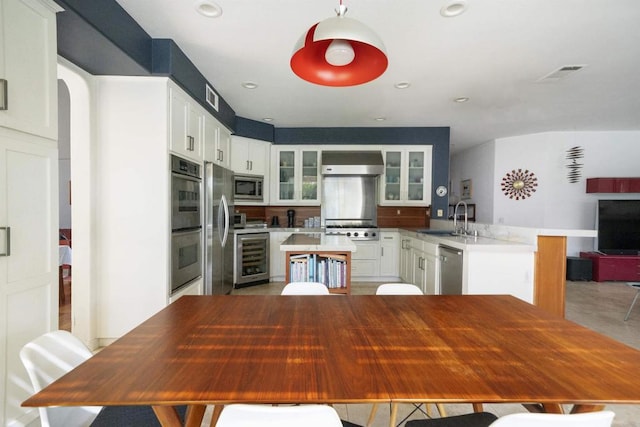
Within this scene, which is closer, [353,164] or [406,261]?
[406,261]

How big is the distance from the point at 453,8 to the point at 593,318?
3.80 metres

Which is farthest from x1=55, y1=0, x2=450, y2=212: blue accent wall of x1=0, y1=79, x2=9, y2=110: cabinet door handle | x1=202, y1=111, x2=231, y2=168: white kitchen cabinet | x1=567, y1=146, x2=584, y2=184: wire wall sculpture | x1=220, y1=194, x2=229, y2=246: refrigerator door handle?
x1=567, y1=146, x2=584, y2=184: wire wall sculpture

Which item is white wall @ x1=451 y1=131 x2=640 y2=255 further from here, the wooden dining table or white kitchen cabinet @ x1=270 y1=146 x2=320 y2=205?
the wooden dining table

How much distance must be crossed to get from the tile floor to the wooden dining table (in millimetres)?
901

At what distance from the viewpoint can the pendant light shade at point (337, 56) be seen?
1066 mm

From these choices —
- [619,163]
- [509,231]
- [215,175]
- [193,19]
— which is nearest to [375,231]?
[509,231]

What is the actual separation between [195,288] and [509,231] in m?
3.45

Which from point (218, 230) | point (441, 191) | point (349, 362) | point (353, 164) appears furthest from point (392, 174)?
point (349, 362)

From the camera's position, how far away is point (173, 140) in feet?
8.83

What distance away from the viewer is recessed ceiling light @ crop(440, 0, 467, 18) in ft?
6.63

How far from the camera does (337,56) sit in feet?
3.95

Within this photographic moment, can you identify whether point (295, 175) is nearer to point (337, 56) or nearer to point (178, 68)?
point (178, 68)

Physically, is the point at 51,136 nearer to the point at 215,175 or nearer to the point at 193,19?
the point at 193,19

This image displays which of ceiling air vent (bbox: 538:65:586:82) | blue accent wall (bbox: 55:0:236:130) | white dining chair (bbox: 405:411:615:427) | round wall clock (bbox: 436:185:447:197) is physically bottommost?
white dining chair (bbox: 405:411:615:427)
